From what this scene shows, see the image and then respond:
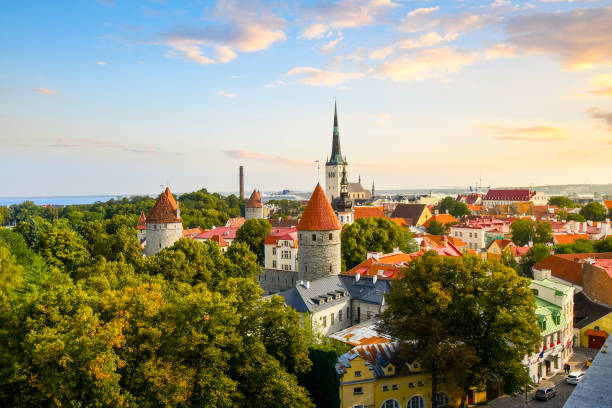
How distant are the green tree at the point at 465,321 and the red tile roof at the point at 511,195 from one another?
14892cm

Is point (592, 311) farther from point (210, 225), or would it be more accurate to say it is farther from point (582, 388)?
point (210, 225)

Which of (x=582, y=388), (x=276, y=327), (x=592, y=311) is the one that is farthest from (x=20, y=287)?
(x=592, y=311)

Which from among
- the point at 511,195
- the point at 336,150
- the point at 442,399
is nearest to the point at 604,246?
the point at 442,399

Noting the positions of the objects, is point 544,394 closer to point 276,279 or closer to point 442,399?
point 442,399

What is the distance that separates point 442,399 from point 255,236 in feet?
120

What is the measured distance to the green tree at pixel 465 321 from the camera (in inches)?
860

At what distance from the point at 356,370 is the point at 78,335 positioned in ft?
40.2

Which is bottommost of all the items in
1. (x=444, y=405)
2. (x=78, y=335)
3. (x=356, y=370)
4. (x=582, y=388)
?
(x=444, y=405)

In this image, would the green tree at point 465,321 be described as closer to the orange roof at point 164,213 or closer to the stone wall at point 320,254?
the stone wall at point 320,254

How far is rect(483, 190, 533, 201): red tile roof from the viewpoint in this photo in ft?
522

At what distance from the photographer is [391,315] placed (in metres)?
25.0

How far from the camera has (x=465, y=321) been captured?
22875mm

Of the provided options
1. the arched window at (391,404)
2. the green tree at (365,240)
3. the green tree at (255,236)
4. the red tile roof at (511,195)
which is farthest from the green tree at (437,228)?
the red tile roof at (511,195)

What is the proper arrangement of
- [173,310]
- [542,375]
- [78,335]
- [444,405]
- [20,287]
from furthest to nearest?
[20,287], [542,375], [444,405], [173,310], [78,335]
